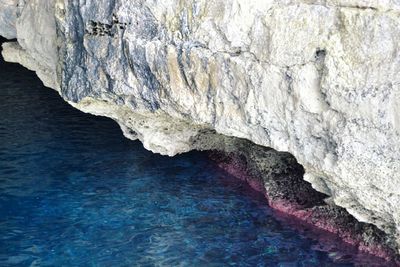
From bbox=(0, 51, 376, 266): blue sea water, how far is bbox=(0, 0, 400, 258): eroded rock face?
205cm

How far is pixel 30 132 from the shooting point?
678 inches

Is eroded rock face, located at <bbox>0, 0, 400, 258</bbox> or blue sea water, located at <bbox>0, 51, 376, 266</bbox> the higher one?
eroded rock face, located at <bbox>0, 0, 400, 258</bbox>

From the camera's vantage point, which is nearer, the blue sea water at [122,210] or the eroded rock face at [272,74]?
the eroded rock face at [272,74]

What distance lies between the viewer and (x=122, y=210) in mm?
12477

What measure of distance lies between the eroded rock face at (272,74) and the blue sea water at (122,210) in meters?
2.05

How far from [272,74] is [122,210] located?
521 centimetres

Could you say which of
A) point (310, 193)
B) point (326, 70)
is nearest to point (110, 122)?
point (310, 193)

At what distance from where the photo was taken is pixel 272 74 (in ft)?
29.8

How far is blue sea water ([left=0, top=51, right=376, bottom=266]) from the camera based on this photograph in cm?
1068

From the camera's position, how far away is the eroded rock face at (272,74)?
Answer: 8.15 metres

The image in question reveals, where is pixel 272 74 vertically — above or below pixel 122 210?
above

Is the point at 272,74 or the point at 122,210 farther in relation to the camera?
the point at 122,210

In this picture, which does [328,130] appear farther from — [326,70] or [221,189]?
[221,189]

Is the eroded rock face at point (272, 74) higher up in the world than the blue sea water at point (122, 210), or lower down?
higher up
